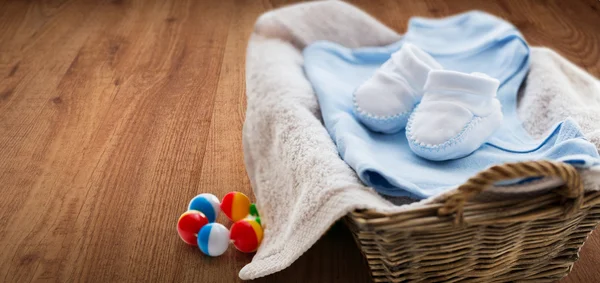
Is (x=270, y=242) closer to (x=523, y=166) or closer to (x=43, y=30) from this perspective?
(x=523, y=166)

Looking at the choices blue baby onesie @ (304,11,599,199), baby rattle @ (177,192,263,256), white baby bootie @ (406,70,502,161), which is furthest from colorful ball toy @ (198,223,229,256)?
white baby bootie @ (406,70,502,161)

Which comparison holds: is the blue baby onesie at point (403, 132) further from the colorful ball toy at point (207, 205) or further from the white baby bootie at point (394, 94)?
the colorful ball toy at point (207, 205)

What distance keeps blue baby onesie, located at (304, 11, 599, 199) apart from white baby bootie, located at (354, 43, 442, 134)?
0.08 ft

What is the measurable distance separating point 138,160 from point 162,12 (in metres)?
0.86

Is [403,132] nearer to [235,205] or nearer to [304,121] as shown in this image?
[304,121]

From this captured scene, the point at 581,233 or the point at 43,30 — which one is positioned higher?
the point at 581,233

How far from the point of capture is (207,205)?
1.19m

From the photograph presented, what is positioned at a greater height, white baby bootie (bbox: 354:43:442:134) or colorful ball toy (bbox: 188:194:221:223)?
white baby bootie (bbox: 354:43:442:134)

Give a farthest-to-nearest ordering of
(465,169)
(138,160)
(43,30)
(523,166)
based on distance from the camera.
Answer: (43,30), (138,160), (465,169), (523,166)

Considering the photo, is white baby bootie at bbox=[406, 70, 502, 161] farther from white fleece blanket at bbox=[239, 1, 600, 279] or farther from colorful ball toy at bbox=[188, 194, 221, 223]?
colorful ball toy at bbox=[188, 194, 221, 223]

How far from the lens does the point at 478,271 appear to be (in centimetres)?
100

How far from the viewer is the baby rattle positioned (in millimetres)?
1117

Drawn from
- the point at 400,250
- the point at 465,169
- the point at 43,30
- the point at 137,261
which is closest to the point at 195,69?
the point at 43,30

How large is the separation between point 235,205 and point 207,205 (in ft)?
0.17
